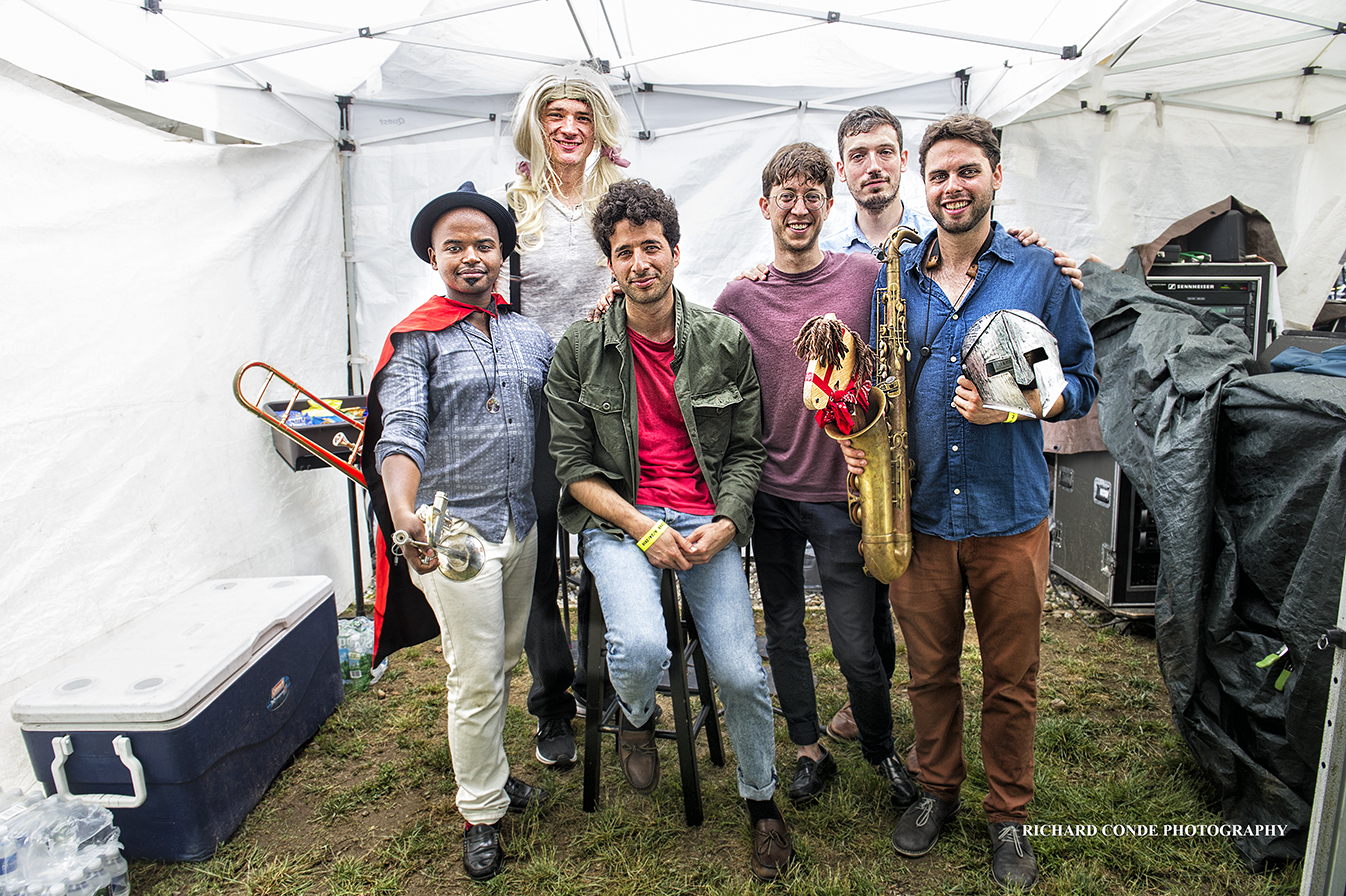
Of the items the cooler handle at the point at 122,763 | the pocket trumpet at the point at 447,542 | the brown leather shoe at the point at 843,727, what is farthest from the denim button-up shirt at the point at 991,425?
the cooler handle at the point at 122,763

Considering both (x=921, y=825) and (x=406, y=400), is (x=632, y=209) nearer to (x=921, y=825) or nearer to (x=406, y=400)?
(x=406, y=400)

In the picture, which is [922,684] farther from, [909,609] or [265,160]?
[265,160]

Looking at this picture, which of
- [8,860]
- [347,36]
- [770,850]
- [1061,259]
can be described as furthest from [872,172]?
[8,860]

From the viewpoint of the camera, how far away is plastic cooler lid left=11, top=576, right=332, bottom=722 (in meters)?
2.48

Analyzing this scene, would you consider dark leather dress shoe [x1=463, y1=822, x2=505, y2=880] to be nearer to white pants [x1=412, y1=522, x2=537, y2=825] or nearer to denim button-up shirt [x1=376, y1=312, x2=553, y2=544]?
white pants [x1=412, y1=522, x2=537, y2=825]

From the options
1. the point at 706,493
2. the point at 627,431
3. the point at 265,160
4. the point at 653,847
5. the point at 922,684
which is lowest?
the point at 653,847

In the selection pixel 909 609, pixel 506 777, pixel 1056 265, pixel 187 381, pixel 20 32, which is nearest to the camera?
pixel 1056 265

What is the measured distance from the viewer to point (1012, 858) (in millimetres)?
2359

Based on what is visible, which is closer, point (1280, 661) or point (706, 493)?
point (1280, 661)

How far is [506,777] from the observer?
2.57 metres

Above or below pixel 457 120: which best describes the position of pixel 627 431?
below

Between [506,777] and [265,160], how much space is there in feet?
12.8

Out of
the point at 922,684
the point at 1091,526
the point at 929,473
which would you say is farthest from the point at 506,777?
the point at 1091,526

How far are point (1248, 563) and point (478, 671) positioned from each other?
2773mm
